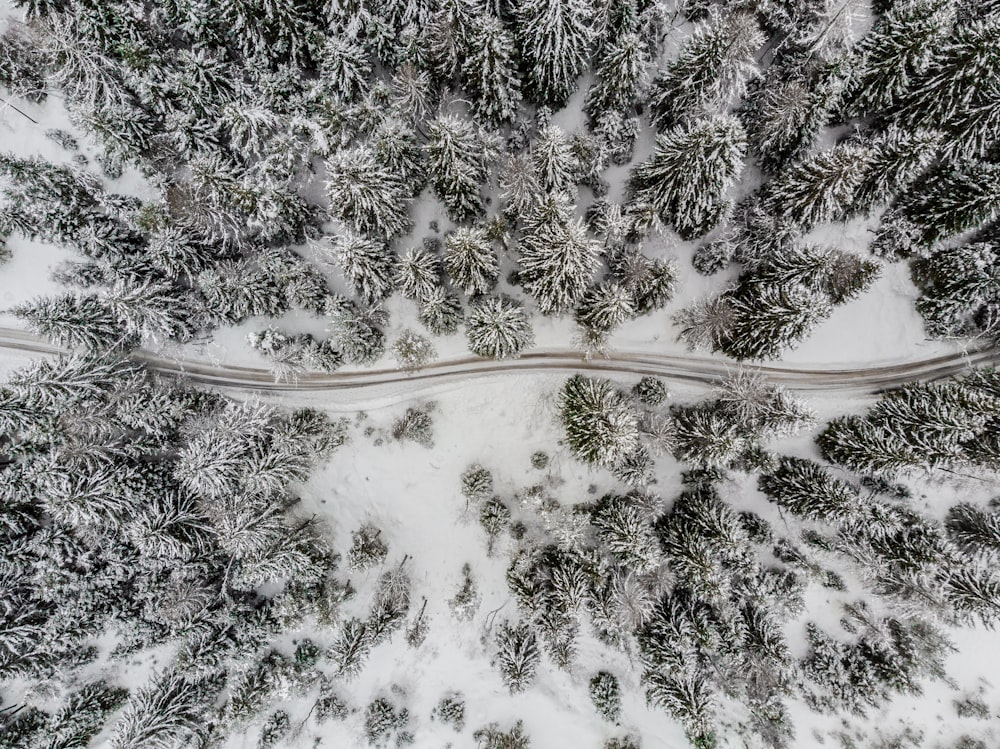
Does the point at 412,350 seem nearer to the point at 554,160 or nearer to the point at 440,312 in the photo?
the point at 440,312

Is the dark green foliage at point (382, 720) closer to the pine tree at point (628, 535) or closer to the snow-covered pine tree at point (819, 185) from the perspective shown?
the pine tree at point (628, 535)

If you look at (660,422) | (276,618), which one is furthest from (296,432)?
(660,422)

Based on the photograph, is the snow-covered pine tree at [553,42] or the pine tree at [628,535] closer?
the snow-covered pine tree at [553,42]

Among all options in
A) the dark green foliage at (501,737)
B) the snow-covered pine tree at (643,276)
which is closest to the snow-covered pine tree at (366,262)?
the snow-covered pine tree at (643,276)

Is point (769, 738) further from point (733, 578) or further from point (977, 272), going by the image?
point (977, 272)

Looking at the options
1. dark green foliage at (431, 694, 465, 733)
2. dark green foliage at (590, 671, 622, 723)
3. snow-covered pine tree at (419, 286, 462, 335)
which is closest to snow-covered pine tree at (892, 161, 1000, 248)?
snow-covered pine tree at (419, 286, 462, 335)
